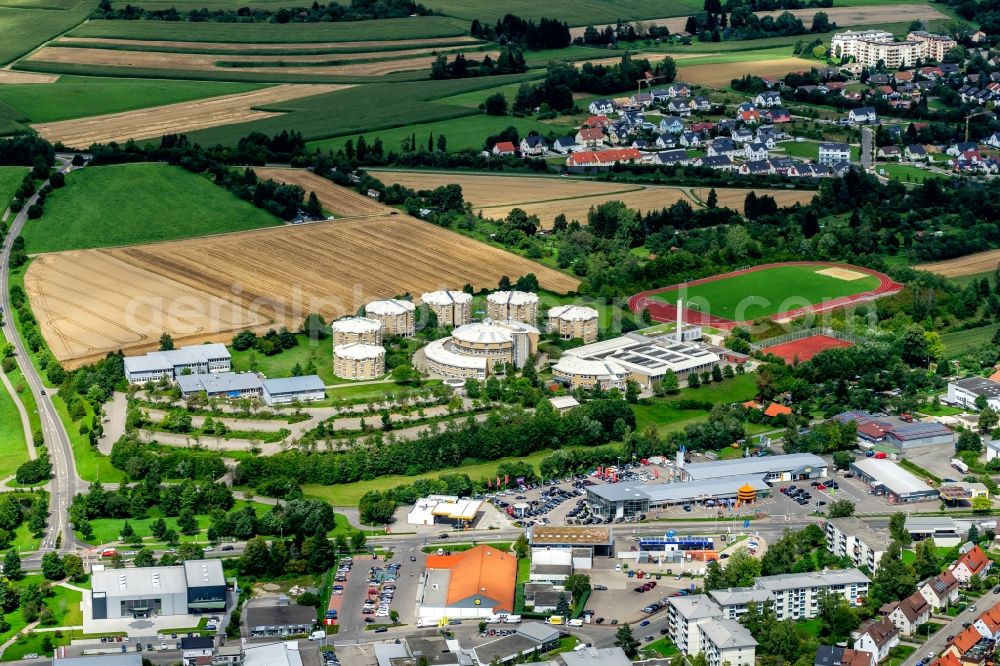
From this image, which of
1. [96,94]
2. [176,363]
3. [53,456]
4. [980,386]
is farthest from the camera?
[96,94]

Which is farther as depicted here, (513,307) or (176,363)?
(513,307)

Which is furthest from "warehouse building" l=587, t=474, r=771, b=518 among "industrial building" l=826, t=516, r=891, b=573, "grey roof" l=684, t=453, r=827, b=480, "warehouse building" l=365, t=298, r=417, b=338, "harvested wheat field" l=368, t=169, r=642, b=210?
"harvested wheat field" l=368, t=169, r=642, b=210

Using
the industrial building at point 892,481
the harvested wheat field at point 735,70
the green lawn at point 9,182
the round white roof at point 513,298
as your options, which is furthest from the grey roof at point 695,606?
the harvested wheat field at point 735,70

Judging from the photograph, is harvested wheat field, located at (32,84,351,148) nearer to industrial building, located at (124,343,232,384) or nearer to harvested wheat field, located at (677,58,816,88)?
harvested wheat field, located at (677,58,816,88)

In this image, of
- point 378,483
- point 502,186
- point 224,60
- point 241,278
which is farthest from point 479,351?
point 224,60

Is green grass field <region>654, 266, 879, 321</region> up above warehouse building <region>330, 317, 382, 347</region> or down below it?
below

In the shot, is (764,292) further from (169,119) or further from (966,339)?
(169,119)

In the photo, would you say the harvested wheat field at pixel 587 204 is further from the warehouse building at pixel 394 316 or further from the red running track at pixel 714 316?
the warehouse building at pixel 394 316
